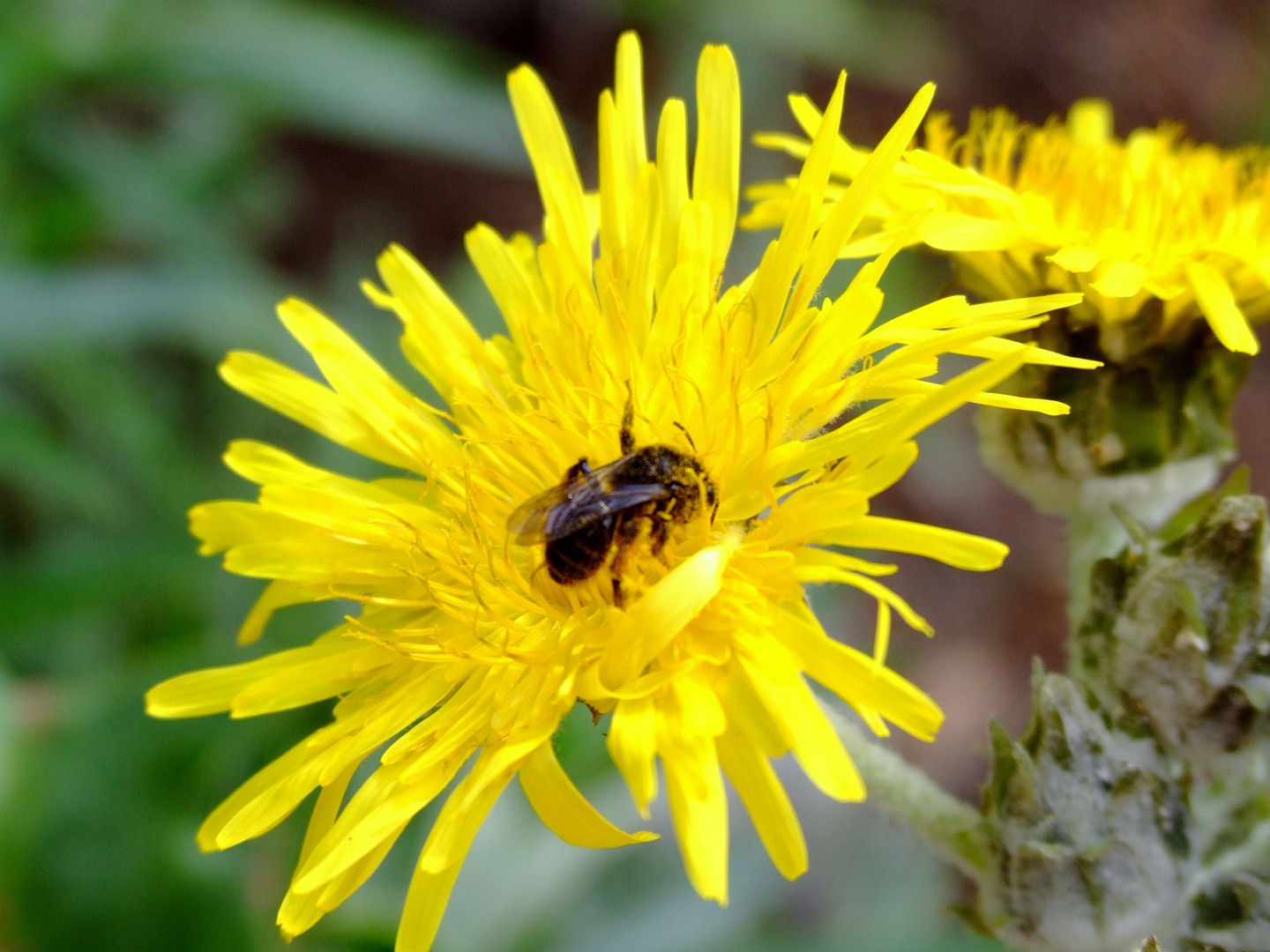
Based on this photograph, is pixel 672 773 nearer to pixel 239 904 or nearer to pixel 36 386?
pixel 239 904

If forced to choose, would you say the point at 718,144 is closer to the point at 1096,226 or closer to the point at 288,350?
the point at 1096,226

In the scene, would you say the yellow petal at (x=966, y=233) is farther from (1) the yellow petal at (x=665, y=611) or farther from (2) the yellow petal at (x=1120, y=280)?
(1) the yellow petal at (x=665, y=611)

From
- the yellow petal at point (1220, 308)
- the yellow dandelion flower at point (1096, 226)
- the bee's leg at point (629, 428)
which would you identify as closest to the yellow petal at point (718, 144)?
the yellow dandelion flower at point (1096, 226)

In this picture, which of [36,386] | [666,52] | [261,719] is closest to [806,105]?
[261,719]

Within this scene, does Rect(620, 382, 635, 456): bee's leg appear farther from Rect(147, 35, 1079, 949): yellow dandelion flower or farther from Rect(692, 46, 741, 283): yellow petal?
Rect(692, 46, 741, 283): yellow petal

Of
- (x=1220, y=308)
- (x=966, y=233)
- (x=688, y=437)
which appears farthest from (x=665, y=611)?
(x=1220, y=308)
